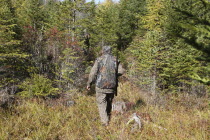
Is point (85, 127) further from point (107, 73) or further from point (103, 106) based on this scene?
point (107, 73)

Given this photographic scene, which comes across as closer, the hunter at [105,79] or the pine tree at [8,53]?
the hunter at [105,79]

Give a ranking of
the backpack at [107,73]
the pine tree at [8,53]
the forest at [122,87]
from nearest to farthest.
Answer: the forest at [122,87]
the backpack at [107,73]
the pine tree at [8,53]

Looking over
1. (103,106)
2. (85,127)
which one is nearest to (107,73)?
(103,106)

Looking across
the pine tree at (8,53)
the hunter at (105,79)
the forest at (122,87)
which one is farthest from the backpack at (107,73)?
the pine tree at (8,53)


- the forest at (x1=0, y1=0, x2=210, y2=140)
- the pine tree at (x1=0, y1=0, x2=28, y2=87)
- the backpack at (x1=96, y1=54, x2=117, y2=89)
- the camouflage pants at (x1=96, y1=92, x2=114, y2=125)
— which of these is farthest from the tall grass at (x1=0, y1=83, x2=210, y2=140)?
the pine tree at (x1=0, y1=0, x2=28, y2=87)

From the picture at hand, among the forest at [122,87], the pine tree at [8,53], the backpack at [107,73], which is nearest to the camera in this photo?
the forest at [122,87]

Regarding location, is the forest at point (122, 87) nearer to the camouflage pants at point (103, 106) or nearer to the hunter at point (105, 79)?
the camouflage pants at point (103, 106)

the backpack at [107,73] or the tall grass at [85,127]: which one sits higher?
the backpack at [107,73]

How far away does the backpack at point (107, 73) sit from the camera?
4435mm

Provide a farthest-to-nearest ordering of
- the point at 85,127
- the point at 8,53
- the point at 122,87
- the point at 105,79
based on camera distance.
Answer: the point at 122,87, the point at 8,53, the point at 105,79, the point at 85,127

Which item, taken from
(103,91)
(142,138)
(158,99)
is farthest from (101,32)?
(142,138)

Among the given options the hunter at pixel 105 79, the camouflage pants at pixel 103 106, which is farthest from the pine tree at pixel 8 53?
the camouflage pants at pixel 103 106

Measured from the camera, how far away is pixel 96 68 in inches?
180

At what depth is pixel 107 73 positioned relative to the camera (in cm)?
446
